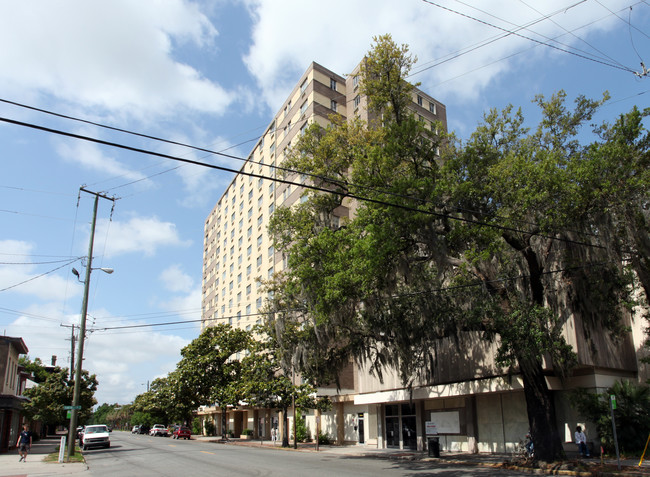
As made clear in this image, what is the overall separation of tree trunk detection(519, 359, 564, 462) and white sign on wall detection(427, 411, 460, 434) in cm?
803

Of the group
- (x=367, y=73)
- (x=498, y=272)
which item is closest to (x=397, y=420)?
(x=498, y=272)

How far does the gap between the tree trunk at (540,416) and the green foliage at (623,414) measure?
4.23m

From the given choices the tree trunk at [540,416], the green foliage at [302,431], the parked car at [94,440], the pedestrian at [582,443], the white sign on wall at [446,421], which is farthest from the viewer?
the green foliage at [302,431]

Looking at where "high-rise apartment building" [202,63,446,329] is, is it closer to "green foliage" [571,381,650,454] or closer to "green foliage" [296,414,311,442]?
"green foliage" [296,414,311,442]

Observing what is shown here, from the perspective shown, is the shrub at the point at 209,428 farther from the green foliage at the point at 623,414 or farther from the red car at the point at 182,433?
the green foliage at the point at 623,414

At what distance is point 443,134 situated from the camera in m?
18.4

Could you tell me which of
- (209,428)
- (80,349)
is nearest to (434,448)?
(80,349)

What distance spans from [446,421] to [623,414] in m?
8.46

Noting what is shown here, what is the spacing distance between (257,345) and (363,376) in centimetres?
1061

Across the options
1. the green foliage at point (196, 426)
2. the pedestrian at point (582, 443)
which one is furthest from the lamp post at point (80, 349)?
the green foliage at point (196, 426)

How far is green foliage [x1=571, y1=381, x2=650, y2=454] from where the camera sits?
65.3 feet

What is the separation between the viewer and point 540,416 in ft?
56.7

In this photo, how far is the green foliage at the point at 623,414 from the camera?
65.3 feet

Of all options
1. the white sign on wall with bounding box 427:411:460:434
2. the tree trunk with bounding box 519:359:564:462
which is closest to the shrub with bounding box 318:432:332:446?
the white sign on wall with bounding box 427:411:460:434
